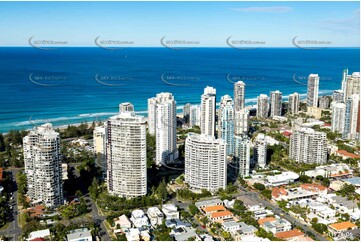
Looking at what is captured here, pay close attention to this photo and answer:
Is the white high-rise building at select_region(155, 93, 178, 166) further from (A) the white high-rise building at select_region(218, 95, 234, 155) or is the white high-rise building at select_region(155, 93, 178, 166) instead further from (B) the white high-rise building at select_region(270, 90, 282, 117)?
(B) the white high-rise building at select_region(270, 90, 282, 117)

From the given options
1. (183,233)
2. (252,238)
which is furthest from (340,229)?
(183,233)

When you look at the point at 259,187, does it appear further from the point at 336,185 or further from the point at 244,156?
the point at 336,185

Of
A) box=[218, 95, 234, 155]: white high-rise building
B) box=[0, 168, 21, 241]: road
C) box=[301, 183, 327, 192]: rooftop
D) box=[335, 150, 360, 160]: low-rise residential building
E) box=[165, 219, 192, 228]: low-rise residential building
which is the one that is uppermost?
box=[218, 95, 234, 155]: white high-rise building

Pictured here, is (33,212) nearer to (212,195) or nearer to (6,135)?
(212,195)

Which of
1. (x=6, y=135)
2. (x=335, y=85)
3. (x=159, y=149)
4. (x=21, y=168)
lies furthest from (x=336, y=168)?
(x=335, y=85)

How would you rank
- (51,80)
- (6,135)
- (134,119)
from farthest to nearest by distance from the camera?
(51,80) → (6,135) → (134,119)

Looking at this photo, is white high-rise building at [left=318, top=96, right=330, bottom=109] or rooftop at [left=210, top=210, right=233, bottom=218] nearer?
rooftop at [left=210, top=210, right=233, bottom=218]

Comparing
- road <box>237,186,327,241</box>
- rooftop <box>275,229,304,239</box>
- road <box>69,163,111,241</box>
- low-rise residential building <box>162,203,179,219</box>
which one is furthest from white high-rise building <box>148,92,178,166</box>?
rooftop <box>275,229,304,239</box>
